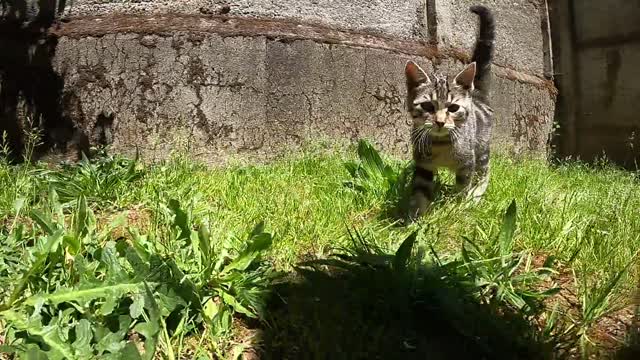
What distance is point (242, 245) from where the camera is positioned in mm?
2289

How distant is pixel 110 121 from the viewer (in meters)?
4.28

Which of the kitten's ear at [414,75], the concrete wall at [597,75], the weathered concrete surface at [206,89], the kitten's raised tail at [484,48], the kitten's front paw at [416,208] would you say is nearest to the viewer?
the kitten's front paw at [416,208]

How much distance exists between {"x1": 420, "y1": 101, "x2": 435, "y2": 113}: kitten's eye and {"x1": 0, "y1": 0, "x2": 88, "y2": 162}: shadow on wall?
2684 millimetres

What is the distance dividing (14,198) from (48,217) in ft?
1.78

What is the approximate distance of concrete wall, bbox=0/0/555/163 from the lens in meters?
4.23

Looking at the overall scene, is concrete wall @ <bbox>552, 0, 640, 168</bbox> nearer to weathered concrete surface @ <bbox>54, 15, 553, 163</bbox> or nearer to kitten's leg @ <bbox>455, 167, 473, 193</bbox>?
weathered concrete surface @ <bbox>54, 15, 553, 163</bbox>

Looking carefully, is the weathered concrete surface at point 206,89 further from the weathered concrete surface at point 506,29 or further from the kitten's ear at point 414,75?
the kitten's ear at point 414,75

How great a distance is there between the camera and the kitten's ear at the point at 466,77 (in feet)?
10.2

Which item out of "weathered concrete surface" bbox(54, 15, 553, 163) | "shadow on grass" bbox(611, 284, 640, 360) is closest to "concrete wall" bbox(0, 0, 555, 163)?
"weathered concrete surface" bbox(54, 15, 553, 163)

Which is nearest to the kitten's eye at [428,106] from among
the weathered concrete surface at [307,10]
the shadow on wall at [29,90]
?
the weathered concrete surface at [307,10]

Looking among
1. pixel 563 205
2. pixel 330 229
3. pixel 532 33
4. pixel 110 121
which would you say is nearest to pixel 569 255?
pixel 563 205

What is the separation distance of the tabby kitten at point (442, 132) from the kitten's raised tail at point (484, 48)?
622 mm

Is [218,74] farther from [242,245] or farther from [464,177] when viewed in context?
[242,245]

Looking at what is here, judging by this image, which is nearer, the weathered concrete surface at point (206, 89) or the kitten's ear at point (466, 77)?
the kitten's ear at point (466, 77)
